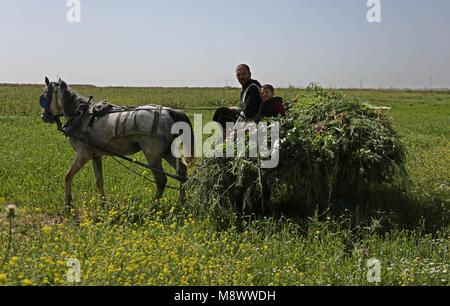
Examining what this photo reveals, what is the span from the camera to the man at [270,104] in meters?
7.01

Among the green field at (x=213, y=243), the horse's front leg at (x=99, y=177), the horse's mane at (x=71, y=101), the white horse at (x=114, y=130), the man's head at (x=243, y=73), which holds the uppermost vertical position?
the man's head at (x=243, y=73)

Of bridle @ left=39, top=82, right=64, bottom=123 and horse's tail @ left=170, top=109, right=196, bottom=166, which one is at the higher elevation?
bridle @ left=39, top=82, right=64, bottom=123

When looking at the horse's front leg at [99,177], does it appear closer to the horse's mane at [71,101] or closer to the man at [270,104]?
the horse's mane at [71,101]

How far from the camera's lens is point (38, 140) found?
1530 centimetres

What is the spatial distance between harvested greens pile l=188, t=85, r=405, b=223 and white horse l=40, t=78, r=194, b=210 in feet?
3.40

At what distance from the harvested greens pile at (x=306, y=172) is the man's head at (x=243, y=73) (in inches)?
34.4

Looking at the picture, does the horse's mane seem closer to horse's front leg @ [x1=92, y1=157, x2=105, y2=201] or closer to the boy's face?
horse's front leg @ [x1=92, y1=157, x2=105, y2=201]

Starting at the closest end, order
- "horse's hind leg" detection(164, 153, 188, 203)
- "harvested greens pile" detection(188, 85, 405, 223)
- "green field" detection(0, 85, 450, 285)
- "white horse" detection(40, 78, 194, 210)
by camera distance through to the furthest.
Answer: "green field" detection(0, 85, 450, 285), "harvested greens pile" detection(188, 85, 405, 223), "white horse" detection(40, 78, 194, 210), "horse's hind leg" detection(164, 153, 188, 203)

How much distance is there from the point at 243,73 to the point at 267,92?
1.66 feet

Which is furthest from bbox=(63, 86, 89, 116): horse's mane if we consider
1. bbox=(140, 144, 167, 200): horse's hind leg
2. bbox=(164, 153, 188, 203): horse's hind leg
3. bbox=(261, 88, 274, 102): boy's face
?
bbox=(261, 88, 274, 102): boy's face

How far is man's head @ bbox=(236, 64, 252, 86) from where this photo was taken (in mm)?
6824

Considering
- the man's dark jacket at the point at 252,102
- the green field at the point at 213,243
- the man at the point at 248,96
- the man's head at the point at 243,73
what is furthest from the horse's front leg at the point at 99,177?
the man's head at the point at 243,73

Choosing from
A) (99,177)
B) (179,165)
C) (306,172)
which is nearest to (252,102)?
(306,172)
